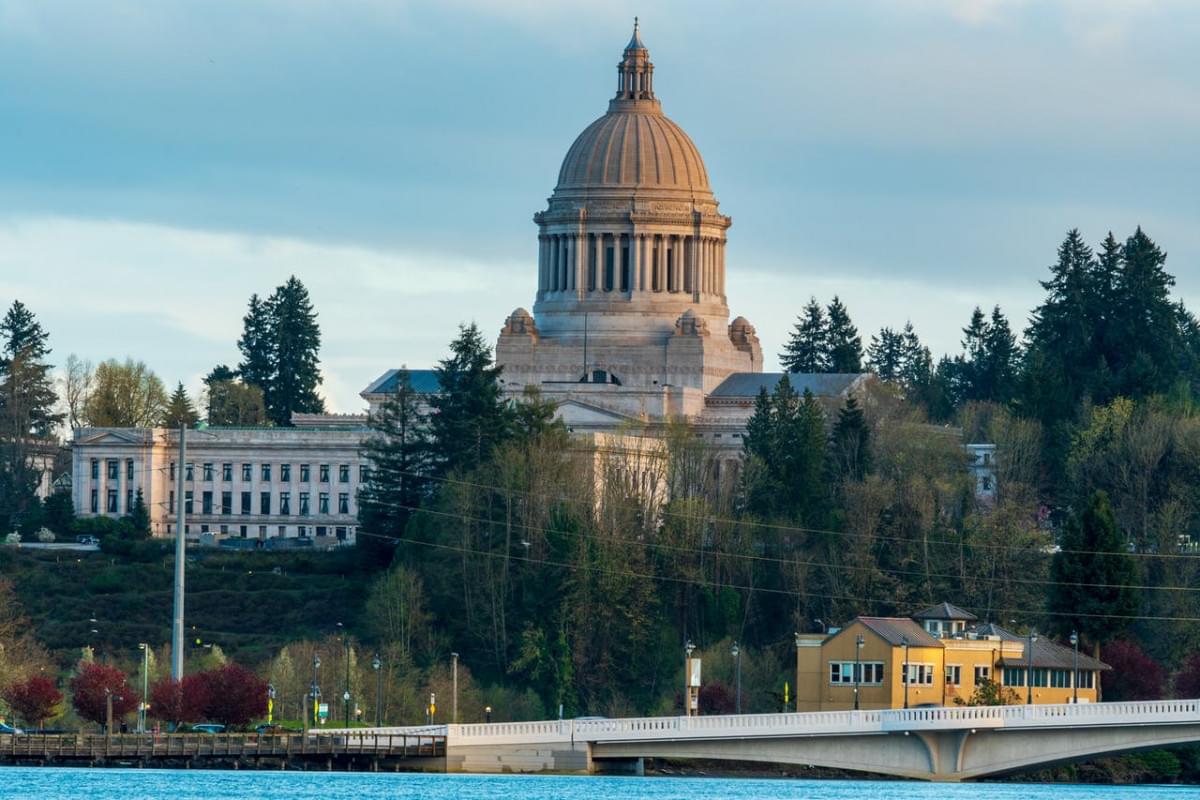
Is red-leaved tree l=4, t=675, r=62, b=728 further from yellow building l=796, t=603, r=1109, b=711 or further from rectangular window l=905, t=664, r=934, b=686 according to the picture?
rectangular window l=905, t=664, r=934, b=686

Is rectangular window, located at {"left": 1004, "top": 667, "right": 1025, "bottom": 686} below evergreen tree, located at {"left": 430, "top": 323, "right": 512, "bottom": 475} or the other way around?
below

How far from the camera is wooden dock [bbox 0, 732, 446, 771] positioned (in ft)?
380

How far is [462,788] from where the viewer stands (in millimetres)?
111625

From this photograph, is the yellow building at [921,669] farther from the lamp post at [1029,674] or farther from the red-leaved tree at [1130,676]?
the red-leaved tree at [1130,676]

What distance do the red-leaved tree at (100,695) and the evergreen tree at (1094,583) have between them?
3586 cm

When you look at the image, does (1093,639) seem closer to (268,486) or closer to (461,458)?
(461,458)

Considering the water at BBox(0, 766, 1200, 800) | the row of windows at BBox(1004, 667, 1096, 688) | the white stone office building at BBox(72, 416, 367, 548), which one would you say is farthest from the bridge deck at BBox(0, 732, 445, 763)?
the white stone office building at BBox(72, 416, 367, 548)

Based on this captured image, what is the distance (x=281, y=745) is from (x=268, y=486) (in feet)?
261

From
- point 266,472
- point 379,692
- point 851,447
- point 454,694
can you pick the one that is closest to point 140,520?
point 266,472

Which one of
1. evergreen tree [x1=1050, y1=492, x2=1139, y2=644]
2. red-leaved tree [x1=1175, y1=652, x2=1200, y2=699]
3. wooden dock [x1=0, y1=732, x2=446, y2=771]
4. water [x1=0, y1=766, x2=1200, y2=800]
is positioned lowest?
water [x1=0, y1=766, x2=1200, y2=800]

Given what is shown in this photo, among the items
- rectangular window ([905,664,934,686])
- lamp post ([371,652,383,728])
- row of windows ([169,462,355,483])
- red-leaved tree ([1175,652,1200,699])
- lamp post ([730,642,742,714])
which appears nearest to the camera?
lamp post ([371,652,383,728])

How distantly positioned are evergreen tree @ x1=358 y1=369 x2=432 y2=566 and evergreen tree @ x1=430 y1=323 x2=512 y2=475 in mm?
1070

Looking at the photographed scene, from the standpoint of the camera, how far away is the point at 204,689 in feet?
416

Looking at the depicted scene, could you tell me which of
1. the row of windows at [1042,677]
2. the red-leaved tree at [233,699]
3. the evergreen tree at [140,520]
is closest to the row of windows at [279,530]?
the evergreen tree at [140,520]
